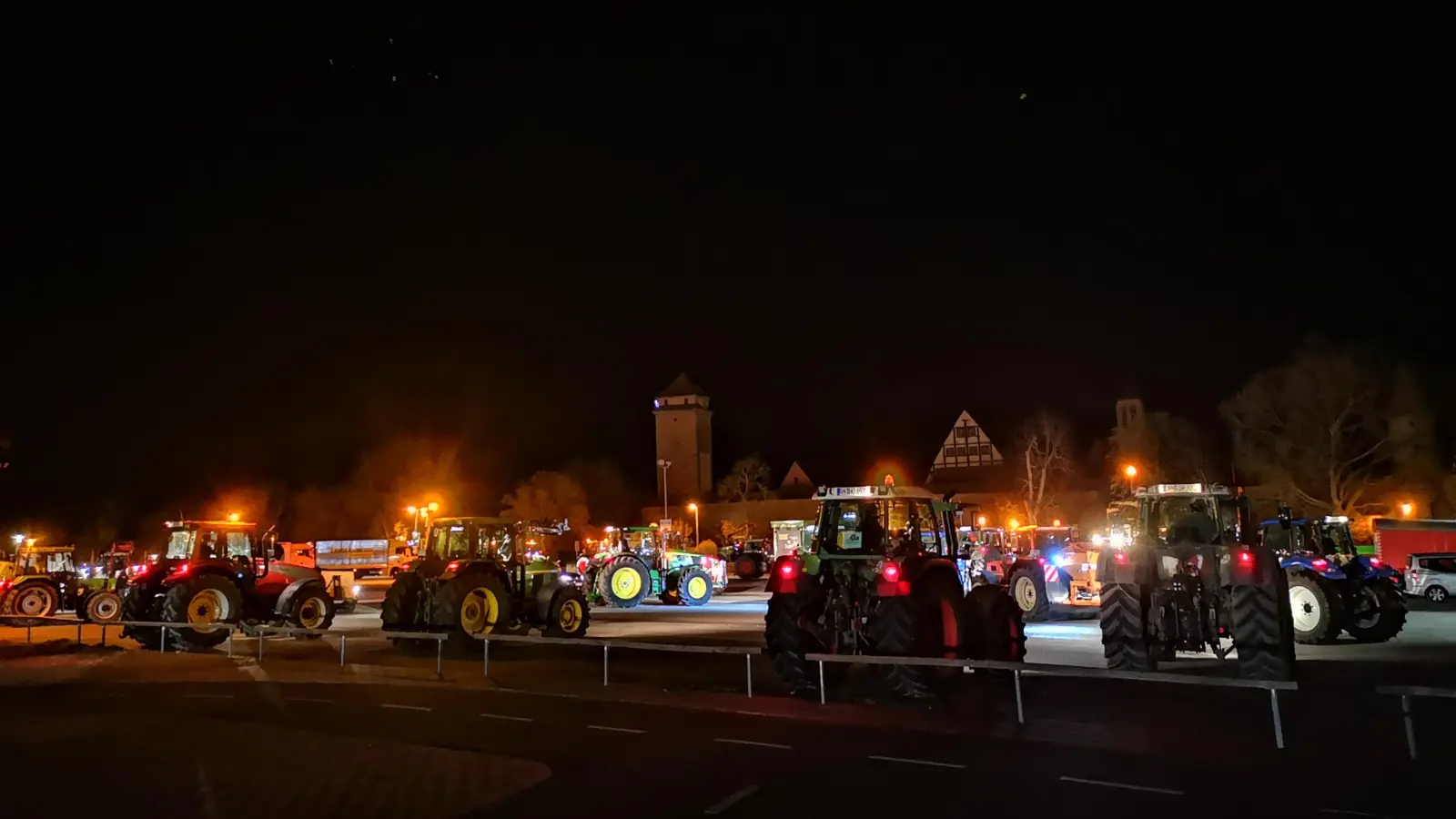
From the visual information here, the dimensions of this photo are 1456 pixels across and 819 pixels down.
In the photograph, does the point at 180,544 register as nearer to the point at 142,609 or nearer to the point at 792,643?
the point at 142,609

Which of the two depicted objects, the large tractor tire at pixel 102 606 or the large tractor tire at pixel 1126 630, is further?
the large tractor tire at pixel 102 606

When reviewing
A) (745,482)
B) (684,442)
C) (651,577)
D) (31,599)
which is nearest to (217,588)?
(31,599)

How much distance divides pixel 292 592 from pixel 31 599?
1206cm

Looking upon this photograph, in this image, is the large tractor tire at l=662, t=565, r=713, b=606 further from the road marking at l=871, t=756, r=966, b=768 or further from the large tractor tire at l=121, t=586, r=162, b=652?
the road marking at l=871, t=756, r=966, b=768

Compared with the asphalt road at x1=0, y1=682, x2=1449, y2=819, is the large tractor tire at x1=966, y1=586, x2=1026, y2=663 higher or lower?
higher

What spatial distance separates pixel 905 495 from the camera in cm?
1250

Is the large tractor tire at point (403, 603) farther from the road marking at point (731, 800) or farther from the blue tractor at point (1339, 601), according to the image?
the blue tractor at point (1339, 601)

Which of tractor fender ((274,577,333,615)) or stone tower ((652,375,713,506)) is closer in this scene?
tractor fender ((274,577,333,615))

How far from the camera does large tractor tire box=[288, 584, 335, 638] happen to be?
20328mm

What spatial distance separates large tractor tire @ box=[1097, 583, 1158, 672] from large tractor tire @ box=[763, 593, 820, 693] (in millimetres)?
3950

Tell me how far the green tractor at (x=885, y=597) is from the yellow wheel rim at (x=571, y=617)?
25.0 ft

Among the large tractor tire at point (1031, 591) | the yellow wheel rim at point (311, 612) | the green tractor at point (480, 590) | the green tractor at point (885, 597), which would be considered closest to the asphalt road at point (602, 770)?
the green tractor at point (885, 597)

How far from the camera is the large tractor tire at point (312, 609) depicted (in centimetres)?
2033

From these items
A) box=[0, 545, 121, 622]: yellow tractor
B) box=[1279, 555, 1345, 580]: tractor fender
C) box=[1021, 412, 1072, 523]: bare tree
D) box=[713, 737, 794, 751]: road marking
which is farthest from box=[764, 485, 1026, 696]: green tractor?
box=[1021, 412, 1072, 523]: bare tree
